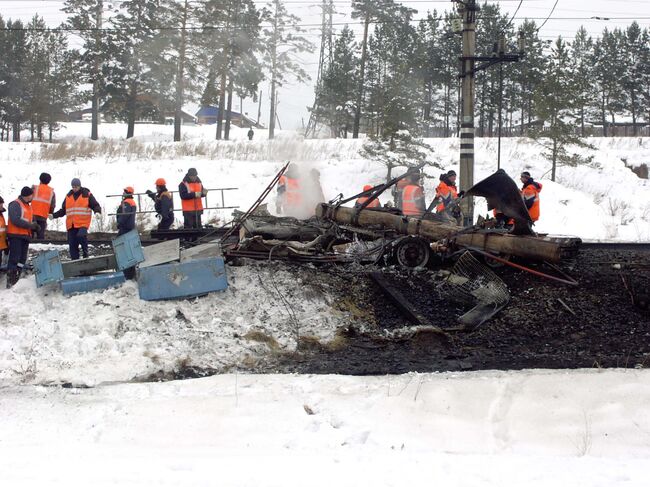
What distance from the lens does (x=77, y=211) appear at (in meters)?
9.58

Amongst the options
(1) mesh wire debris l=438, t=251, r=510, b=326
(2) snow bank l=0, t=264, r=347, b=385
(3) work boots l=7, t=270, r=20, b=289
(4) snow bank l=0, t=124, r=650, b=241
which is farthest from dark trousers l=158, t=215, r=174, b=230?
(1) mesh wire debris l=438, t=251, r=510, b=326

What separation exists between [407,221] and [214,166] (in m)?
17.3

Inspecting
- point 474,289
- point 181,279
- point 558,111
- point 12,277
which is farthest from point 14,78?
point 474,289

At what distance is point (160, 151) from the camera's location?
91.4 ft

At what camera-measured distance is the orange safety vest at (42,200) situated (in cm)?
1155

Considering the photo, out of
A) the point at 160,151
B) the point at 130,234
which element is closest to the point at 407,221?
the point at 130,234

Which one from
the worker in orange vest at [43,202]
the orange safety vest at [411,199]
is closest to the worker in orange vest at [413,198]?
the orange safety vest at [411,199]

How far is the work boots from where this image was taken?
28.4 ft

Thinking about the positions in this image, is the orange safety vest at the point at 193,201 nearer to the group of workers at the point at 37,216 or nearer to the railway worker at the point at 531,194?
the group of workers at the point at 37,216

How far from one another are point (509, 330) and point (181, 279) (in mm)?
4066

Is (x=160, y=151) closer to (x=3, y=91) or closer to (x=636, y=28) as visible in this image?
(x=3, y=91)

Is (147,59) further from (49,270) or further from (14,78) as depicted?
(49,270)

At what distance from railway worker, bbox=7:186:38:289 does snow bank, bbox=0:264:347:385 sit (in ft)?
2.14

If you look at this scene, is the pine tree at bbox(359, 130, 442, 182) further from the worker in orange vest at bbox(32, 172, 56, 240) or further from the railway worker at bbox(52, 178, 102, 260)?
the railway worker at bbox(52, 178, 102, 260)
